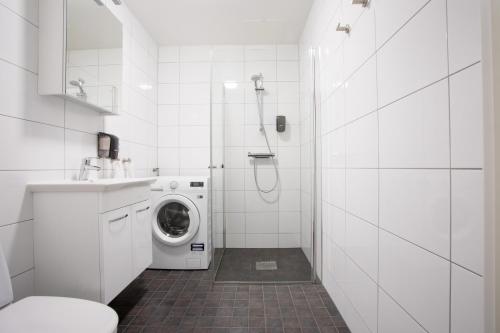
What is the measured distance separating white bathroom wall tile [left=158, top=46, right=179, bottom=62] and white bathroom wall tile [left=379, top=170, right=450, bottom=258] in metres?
2.74

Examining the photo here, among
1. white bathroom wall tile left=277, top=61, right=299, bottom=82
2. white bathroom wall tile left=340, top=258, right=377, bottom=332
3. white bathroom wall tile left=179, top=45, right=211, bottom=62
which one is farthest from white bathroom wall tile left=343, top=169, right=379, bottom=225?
white bathroom wall tile left=179, top=45, right=211, bottom=62

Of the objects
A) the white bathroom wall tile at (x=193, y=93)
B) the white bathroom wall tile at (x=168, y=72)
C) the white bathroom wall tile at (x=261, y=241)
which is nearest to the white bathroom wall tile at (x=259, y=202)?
the white bathroom wall tile at (x=261, y=241)

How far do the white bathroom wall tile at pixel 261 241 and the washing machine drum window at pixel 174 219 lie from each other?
0.65m

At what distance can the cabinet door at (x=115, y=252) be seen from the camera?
3.90 ft

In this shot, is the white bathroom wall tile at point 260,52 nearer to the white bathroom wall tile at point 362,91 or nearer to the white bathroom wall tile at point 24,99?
the white bathroom wall tile at point 362,91

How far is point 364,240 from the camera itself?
1173 millimetres

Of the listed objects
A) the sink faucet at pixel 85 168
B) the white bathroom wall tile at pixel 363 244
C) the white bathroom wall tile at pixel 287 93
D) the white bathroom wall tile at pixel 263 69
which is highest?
the white bathroom wall tile at pixel 263 69

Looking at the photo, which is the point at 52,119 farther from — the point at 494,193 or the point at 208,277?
the point at 494,193

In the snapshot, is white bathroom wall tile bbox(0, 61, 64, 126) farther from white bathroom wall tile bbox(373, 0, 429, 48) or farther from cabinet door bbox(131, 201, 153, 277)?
white bathroom wall tile bbox(373, 0, 429, 48)

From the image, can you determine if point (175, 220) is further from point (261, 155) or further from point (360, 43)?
point (360, 43)

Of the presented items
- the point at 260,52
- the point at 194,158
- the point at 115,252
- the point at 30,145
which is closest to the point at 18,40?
the point at 30,145

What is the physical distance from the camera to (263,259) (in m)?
2.30

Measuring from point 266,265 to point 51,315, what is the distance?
1.69 m

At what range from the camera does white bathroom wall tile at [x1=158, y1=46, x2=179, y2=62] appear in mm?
2811
